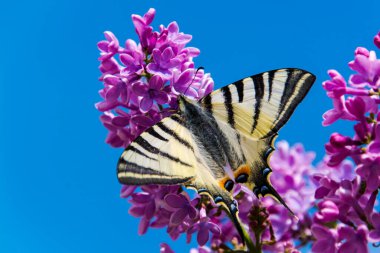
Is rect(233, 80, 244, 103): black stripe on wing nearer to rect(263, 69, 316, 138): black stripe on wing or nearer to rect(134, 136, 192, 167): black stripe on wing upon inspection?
rect(263, 69, 316, 138): black stripe on wing

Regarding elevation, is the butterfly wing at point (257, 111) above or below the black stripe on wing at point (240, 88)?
below

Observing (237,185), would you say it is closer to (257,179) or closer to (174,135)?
(257,179)

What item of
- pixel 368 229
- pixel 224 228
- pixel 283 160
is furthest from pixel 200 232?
pixel 283 160

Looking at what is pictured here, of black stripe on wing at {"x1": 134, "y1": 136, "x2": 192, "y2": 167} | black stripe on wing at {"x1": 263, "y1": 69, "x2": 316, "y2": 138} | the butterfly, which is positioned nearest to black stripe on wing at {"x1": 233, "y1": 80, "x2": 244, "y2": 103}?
the butterfly

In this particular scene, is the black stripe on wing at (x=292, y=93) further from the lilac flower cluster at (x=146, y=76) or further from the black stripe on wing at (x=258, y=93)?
the lilac flower cluster at (x=146, y=76)

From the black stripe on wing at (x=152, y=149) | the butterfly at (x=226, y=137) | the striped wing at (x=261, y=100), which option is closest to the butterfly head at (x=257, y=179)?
the butterfly at (x=226, y=137)

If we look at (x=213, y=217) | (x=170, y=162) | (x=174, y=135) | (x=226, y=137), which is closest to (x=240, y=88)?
(x=226, y=137)

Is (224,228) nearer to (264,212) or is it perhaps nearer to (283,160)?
(264,212)
